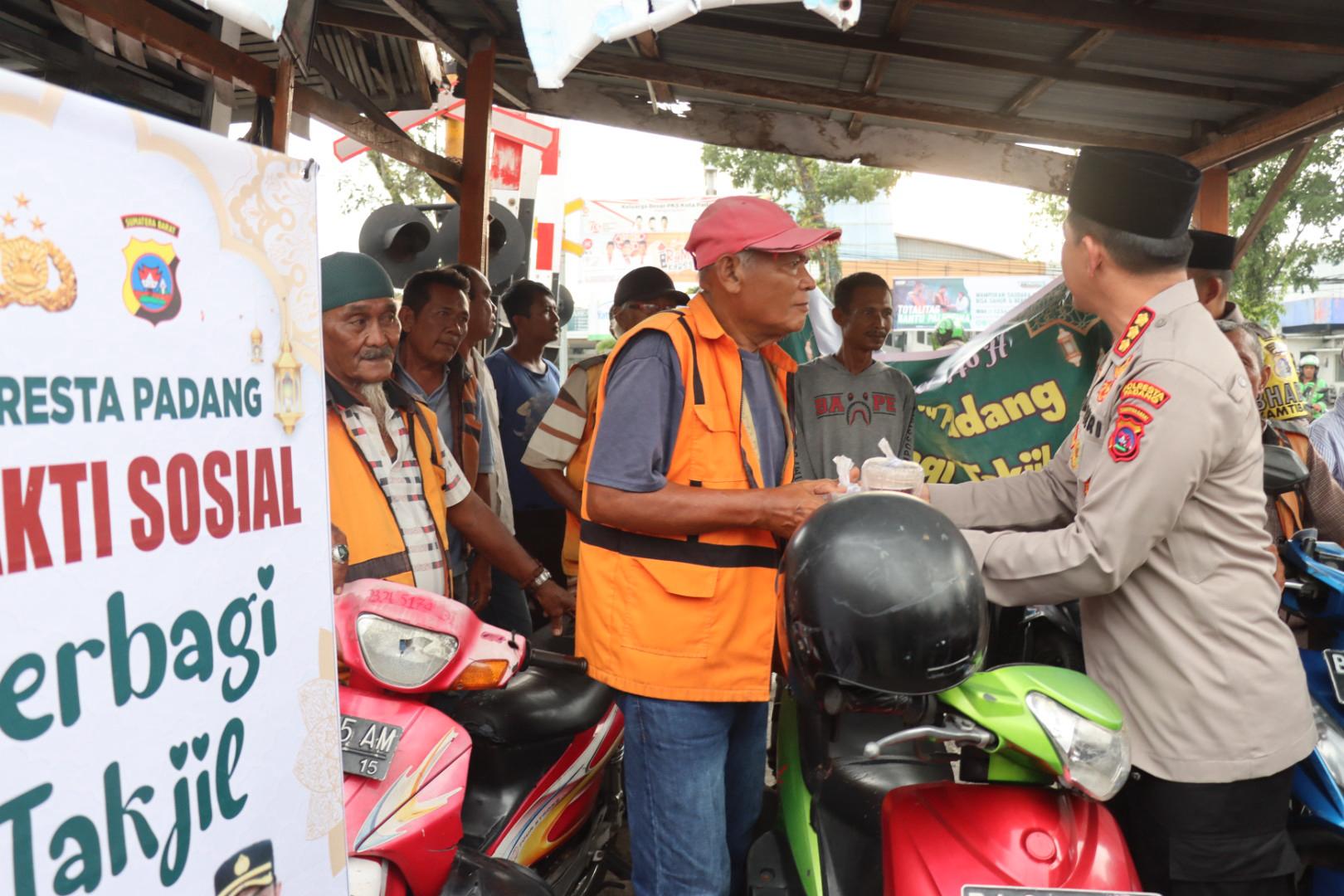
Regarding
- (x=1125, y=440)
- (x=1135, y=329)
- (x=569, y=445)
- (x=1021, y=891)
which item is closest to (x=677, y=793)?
(x=1021, y=891)

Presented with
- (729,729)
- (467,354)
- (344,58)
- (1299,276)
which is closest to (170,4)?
(467,354)

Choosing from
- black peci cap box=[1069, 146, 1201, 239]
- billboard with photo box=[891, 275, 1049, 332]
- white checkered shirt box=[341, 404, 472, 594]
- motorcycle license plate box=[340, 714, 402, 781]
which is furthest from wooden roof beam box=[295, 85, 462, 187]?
billboard with photo box=[891, 275, 1049, 332]

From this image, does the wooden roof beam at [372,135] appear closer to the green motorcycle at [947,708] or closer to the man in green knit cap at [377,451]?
the man in green knit cap at [377,451]

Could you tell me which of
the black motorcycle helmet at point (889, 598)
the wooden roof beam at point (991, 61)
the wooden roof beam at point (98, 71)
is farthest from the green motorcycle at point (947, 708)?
the wooden roof beam at point (991, 61)

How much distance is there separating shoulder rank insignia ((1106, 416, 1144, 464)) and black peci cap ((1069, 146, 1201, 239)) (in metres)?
0.42

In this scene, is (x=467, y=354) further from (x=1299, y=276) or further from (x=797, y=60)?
(x=1299, y=276)

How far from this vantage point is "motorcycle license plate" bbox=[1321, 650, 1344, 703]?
2375mm

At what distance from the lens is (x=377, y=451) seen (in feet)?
7.97

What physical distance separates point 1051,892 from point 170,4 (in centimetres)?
365

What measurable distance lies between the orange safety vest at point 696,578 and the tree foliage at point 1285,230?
8506 millimetres

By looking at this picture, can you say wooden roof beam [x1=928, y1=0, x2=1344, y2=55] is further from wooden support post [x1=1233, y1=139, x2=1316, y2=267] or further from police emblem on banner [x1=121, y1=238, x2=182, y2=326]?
police emblem on banner [x1=121, y1=238, x2=182, y2=326]

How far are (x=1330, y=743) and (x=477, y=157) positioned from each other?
14.8ft

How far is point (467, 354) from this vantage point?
389 cm

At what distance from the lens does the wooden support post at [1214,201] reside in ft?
16.6
